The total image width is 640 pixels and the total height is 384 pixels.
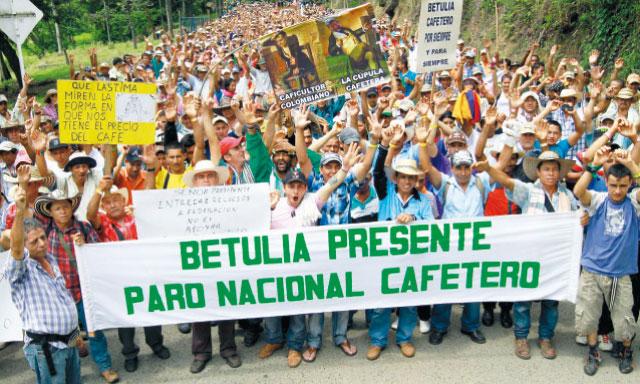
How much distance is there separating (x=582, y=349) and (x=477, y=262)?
140cm

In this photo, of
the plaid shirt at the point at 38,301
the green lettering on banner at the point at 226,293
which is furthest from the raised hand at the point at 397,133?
the plaid shirt at the point at 38,301

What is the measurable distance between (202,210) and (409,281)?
2.03 metres

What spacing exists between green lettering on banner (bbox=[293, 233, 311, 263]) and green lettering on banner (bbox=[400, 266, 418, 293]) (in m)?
0.93

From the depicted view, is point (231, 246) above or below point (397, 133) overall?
below

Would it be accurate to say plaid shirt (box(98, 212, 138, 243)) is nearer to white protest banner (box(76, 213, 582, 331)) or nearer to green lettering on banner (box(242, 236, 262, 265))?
white protest banner (box(76, 213, 582, 331))

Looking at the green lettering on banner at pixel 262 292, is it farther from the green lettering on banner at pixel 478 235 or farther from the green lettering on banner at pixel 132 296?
the green lettering on banner at pixel 478 235

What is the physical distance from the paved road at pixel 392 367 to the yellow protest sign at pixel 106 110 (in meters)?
2.21

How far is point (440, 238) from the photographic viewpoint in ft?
17.6

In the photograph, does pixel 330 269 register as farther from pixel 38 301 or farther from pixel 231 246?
pixel 38 301

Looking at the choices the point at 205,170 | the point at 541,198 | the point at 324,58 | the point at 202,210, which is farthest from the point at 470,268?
the point at 324,58

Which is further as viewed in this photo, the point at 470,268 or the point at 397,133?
the point at 470,268

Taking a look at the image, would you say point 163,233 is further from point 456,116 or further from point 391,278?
point 456,116

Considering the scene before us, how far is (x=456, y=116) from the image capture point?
27.0ft

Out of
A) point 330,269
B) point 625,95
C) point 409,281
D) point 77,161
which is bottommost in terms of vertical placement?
point 409,281
